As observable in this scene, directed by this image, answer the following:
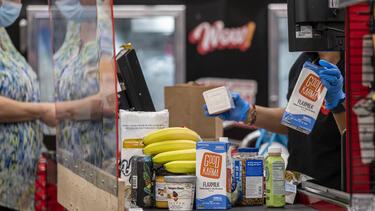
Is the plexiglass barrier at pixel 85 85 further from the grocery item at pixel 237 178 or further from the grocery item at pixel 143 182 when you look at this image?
the grocery item at pixel 237 178

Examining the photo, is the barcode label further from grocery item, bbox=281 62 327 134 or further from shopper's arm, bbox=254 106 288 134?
shopper's arm, bbox=254 106 288 134

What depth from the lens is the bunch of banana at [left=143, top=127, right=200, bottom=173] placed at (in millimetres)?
2213

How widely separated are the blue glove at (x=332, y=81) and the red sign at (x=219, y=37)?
4390mm

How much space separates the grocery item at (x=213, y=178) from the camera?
2.12 meters

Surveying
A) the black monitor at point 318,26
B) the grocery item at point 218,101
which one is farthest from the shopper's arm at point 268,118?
the black monitor at point 318,26

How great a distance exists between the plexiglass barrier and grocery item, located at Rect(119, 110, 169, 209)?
107mm

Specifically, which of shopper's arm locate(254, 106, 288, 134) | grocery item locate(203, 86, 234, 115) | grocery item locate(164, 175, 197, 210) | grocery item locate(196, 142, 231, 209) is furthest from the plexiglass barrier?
shopper's arm locate(254, 106, 288, 134)

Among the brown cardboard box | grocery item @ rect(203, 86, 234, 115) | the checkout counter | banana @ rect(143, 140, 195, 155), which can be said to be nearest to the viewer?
the checkout counter

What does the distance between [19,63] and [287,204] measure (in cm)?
230

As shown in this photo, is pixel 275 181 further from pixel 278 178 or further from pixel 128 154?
pixel 128 154

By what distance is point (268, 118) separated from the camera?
3.42 m

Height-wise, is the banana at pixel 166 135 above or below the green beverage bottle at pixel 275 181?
above

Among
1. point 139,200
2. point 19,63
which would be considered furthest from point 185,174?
point 19,63

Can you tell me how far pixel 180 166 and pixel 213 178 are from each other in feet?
0.50
